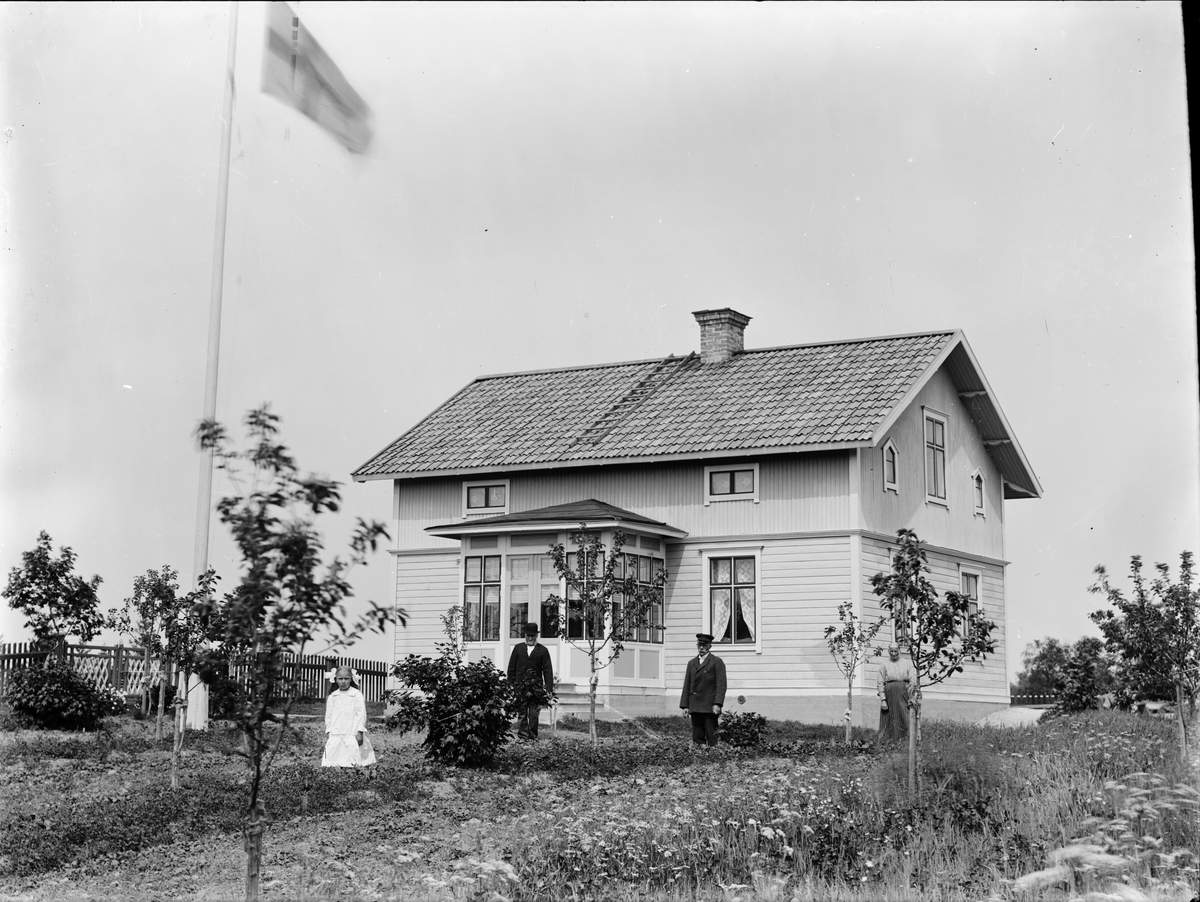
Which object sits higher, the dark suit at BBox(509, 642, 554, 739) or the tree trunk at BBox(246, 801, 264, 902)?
the dark suit at BBox(509, 642, 554, 739)

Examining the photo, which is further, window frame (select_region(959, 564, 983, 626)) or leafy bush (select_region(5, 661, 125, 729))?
window frame (select_region(959, 564, 983, 626))

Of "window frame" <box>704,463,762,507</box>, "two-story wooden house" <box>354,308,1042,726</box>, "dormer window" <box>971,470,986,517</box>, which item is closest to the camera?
"two-story wooden house" <box>354,308,1042,726</box>

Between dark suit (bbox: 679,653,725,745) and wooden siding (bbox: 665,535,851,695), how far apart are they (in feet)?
20.7

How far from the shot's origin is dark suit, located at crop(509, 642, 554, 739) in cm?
1864

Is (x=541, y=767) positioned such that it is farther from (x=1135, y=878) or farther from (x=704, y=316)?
(x=704, y=316)

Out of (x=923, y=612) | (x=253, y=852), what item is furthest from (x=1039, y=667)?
(x=253, y=852)

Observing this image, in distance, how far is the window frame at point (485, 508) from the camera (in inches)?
1208

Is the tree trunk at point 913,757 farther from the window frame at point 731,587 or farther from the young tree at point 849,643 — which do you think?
the window frame at point 731,587

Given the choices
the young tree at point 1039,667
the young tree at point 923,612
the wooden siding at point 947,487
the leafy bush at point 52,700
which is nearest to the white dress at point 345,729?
the young tree at point 923,612

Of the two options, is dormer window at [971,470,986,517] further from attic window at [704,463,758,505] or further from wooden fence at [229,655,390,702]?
wooden fence at [229,655,390,702]

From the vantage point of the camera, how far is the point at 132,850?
13500 mm

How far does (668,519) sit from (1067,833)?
16580mm

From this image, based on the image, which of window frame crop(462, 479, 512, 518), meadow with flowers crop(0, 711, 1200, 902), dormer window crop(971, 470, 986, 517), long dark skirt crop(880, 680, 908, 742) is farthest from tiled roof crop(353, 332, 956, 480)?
meadow with flowers crop(0, 711, 1200, 902)

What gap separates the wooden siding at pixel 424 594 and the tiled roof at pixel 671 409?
1.80 meters
